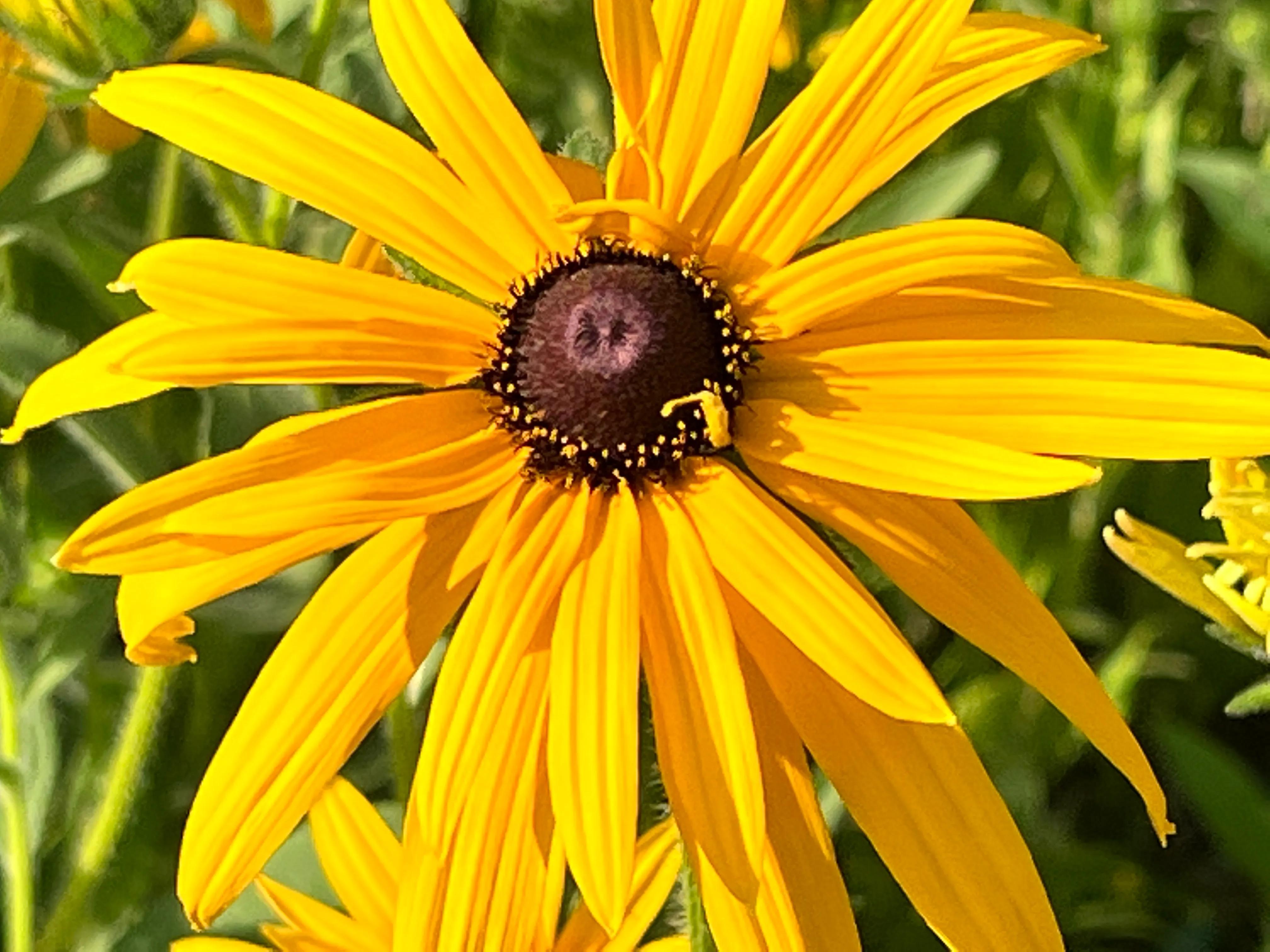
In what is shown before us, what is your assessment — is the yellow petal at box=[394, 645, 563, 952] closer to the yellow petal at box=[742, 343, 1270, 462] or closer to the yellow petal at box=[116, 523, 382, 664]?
the yellow petal at box=[116, 523, 382, 664]

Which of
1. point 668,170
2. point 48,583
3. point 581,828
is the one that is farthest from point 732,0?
point 48,583

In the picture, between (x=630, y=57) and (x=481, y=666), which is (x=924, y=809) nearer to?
(x=481, y=666)

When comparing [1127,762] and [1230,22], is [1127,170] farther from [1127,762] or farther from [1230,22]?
[1127,762]

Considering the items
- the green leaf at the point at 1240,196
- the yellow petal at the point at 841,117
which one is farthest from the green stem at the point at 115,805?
the green leaf at the point at 1240,196

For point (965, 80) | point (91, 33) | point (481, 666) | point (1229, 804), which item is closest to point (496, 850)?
point (481, 666)

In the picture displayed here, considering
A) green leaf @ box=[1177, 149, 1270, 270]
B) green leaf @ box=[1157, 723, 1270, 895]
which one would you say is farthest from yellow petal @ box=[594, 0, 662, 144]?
green leaf @ box=[1157, 723, 1270, 895]

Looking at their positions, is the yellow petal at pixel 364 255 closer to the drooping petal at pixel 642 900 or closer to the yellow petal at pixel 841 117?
the yellow petal at pixel 841 117
